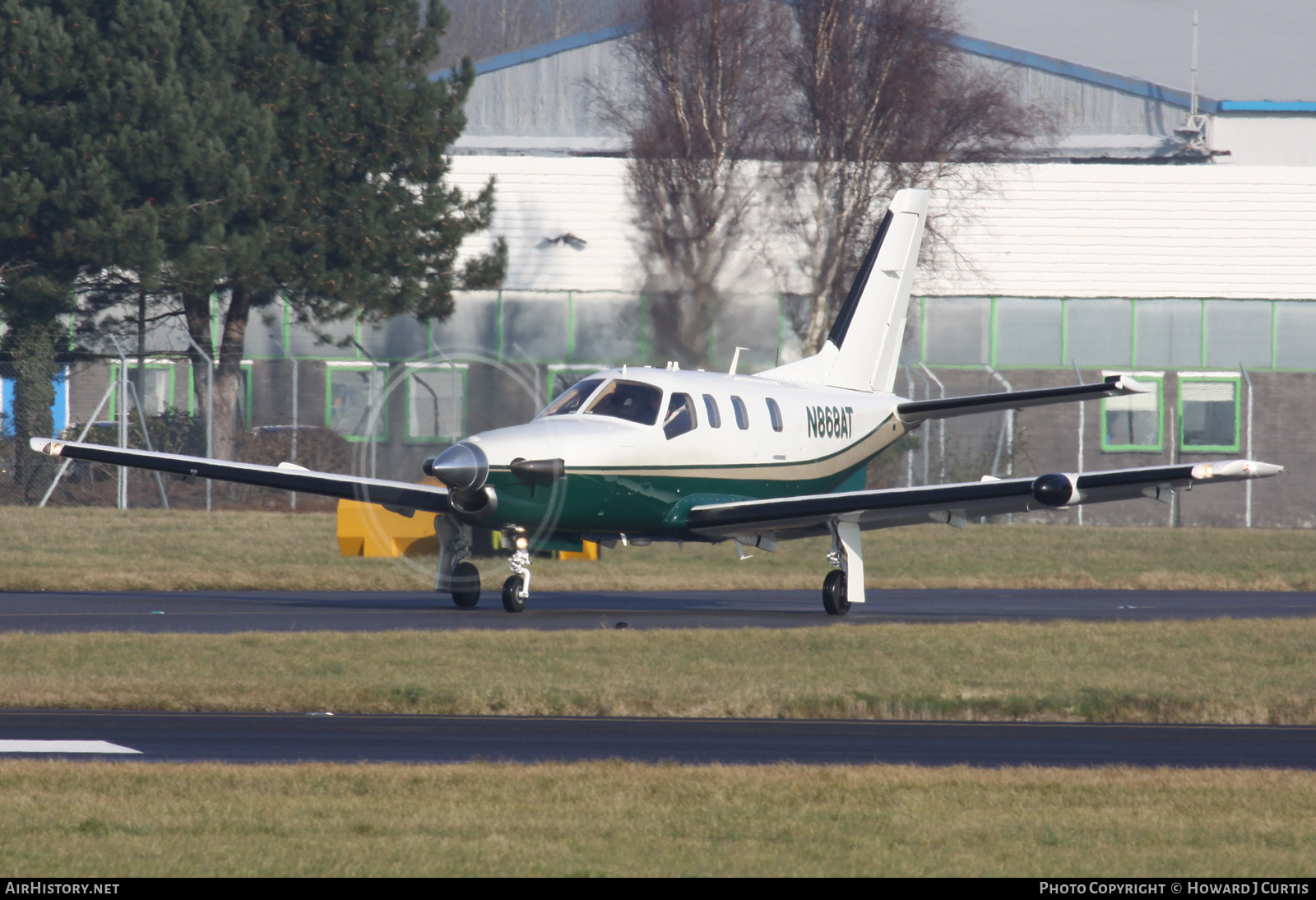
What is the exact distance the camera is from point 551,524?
722 inches

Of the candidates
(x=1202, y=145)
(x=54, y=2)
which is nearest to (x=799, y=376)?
(x=54, y=2)

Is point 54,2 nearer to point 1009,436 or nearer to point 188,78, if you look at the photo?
point 188,78

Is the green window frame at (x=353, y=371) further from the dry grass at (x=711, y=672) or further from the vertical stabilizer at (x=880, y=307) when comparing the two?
the dry grass at (x=711, y=672)

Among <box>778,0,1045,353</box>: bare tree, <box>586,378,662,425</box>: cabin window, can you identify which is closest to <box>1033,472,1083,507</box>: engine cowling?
<box>586,378,662,425</box>: cabin window

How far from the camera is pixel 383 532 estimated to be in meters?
25.5

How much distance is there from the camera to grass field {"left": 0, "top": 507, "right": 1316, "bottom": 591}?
23.4 m

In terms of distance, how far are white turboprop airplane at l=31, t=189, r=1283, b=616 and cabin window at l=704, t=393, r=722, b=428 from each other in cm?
2

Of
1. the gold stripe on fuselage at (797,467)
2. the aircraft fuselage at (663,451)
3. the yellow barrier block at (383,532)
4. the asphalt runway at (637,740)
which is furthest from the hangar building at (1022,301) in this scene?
the asphalt runway at (637,740)

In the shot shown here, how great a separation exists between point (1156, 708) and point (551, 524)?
7.62 m

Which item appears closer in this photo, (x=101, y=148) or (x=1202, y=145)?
(x=101, y=148)

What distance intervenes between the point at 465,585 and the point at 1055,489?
6957 millimetres

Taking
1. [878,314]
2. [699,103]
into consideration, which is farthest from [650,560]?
[699,103]

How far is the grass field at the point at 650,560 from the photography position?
76.6 feet

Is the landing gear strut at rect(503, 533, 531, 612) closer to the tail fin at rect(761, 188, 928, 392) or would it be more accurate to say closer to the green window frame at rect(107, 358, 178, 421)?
the tail fin at rect(761, 188, 928, 392)
